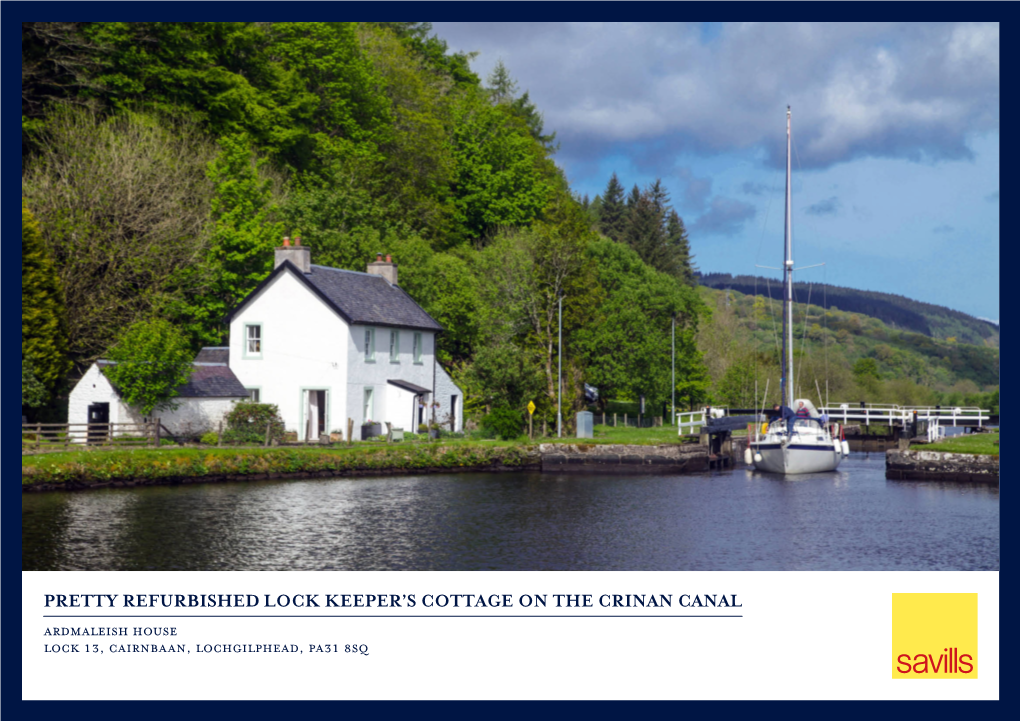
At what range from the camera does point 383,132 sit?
7369 cm

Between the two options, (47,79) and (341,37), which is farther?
(341,37)

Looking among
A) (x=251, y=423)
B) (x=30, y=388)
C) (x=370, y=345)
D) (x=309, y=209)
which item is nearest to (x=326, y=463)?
(x=251, y=423)

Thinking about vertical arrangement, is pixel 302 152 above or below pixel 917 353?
above

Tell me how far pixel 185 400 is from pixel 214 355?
5.84m

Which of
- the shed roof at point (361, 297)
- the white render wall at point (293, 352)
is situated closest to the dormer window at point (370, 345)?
the shed roof at point (361, 297)

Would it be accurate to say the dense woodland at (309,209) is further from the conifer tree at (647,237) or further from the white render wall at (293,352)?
the conifer tree at (647,237)

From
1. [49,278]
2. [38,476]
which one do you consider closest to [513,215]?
[49,278]

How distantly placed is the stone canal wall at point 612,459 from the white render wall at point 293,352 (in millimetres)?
9834

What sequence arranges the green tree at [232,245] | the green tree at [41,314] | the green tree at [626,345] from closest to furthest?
the green tree at [41,314], the green tree at [232,245], the green tree at [626,345]

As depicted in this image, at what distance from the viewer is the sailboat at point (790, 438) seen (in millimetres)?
50781

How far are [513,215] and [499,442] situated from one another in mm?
36883

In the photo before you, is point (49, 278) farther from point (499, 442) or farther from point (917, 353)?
point (917, 353)

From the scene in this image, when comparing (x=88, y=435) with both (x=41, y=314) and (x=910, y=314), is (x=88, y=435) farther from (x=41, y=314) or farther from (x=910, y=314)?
(x=910, y=314)

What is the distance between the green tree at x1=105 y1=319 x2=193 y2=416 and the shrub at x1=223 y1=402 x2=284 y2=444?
3010 millimetres
